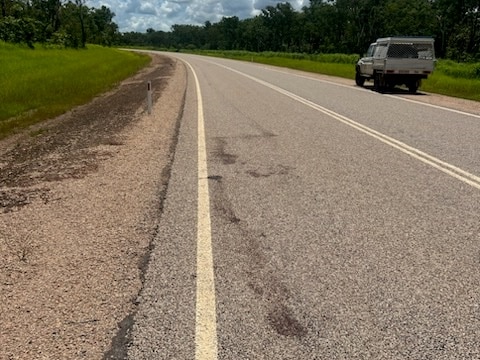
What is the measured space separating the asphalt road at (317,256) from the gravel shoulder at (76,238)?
0.67 feet

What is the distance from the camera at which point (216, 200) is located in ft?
17.5

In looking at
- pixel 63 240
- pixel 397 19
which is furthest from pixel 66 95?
pixel 397 19

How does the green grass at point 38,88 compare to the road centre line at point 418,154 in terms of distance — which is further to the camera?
the green grass at point 38,88

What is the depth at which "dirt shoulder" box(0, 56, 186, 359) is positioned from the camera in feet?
9.41

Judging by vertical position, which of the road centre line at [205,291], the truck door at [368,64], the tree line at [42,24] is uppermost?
the tree line at [42,24]

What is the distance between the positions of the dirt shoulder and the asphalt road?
0.25 m

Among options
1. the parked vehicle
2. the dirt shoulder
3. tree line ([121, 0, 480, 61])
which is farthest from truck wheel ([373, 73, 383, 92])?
tree line ([121, 0, 480, 61])

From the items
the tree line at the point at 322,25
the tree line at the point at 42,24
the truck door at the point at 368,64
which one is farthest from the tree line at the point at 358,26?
the tree line at the point at 42,24

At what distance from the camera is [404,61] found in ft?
63.3

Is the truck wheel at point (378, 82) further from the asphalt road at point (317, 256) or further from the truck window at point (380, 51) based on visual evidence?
the asphalt road at point (317, 256)

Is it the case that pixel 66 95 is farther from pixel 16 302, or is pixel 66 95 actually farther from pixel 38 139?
pixel 16 302

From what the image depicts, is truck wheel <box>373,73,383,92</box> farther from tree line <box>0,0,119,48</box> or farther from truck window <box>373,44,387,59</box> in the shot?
tree line <box>0,0,119,48</box>

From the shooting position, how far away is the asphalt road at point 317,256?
279 centimetres

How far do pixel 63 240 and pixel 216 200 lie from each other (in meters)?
1.80
